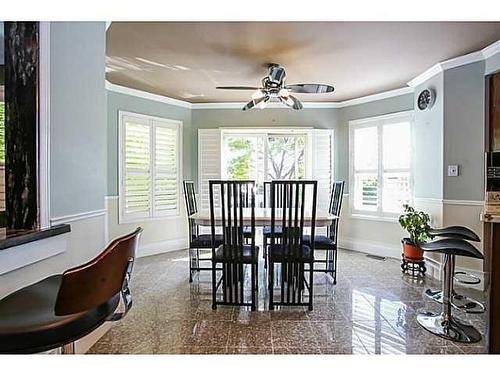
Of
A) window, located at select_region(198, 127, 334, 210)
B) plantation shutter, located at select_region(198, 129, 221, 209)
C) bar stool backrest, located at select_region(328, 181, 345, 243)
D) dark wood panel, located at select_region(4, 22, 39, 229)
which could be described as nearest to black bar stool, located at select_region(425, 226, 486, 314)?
bar stool backrest, located at select_region(328, 181, 345, 243)

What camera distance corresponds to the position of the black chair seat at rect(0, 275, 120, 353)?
1133mm

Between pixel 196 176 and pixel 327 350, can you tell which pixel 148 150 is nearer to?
pixel 196 176

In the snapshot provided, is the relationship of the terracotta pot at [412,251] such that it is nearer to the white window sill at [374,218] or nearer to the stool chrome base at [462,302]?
the stool chrome base at [462,302]

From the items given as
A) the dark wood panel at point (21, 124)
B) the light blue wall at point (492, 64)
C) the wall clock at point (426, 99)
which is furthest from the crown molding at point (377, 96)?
the dark wood panel at point (21, 124)

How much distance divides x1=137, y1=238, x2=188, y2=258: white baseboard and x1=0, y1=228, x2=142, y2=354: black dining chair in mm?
3938

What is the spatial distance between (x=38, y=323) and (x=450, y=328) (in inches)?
106

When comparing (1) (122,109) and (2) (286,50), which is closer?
(2) (286,50)

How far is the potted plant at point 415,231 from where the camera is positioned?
13.4 ft

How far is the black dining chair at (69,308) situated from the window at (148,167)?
3845 millimetres

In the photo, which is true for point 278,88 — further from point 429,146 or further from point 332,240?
point 429,146

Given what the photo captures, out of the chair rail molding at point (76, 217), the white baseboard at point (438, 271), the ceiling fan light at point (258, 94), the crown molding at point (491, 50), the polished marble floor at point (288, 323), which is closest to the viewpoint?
the chair rail molding at point (76, 217)

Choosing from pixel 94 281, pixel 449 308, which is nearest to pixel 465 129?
pixel 449 308

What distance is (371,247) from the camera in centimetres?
546

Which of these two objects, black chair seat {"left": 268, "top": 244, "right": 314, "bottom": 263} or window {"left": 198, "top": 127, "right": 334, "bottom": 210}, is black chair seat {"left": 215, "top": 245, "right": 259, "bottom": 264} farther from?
window {"left": 198, "top": 127, "right": 334, "bottom": 210}
